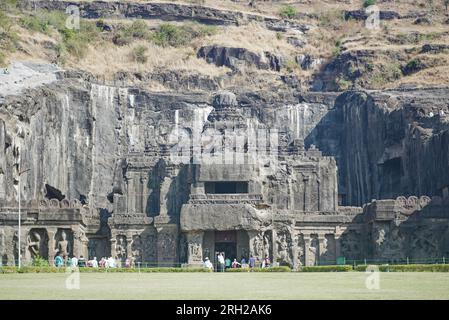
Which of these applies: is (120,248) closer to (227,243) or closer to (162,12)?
(227,243)

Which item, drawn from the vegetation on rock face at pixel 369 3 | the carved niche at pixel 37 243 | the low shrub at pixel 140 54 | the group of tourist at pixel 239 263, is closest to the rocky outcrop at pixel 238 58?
the low shrub at pixel 140 54

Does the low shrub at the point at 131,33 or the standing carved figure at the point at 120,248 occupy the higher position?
the low shrub at the point at 131,33

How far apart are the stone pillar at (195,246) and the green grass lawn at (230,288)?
34.4 m

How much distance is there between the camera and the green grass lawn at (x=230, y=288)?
144 ft

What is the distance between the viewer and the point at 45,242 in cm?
9469

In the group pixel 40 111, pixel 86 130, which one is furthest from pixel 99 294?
pixel 86 130

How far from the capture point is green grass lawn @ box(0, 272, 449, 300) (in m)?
44.0

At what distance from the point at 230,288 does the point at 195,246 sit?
45.6 meters

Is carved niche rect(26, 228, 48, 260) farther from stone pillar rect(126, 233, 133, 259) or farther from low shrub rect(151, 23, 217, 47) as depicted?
low shrub rect(151, 23, 217, 47)

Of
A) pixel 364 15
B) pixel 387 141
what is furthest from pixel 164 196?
pixel 364 15

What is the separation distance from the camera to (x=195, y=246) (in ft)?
311

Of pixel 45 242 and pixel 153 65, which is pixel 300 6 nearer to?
pixel 153 65

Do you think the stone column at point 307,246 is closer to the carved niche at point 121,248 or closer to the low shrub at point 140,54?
the carved niche at point 121,248
